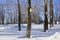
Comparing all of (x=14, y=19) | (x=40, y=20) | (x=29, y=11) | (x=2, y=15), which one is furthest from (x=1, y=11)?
(x=29, y=11)

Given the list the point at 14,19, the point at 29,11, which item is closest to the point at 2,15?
the point at 14,19

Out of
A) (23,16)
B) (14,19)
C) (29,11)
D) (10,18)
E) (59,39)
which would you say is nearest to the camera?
(59,39)

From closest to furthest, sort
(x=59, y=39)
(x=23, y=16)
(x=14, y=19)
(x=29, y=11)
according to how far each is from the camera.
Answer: (x=59, y=39), (x=29, y=11), (x=23, y=16), (x=14, y=19)

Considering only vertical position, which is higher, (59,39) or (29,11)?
(29,11)

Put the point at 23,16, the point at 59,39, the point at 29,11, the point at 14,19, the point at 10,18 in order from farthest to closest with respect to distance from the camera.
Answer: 1. the point at 10,18
2. the point at 14,19
3. the point at 23,16
4. the point at 29,11
5. the point at 59,39

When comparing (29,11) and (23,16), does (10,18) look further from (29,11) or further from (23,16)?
(29,11)

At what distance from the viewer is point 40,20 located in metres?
67.1

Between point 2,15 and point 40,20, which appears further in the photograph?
point 2,15

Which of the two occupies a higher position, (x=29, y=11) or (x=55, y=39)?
(x=29, y=11)

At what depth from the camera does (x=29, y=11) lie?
49.1ft

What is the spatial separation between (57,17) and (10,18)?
1977 centimetres

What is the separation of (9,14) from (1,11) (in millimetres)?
3464

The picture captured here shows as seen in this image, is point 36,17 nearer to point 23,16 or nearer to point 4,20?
point 23,16

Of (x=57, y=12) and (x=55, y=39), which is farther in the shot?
(x=57, y=12)
